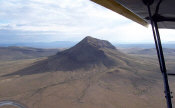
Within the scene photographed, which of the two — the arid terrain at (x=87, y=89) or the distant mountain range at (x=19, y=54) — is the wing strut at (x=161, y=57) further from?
the distant mountain range at (x=19, y=54)

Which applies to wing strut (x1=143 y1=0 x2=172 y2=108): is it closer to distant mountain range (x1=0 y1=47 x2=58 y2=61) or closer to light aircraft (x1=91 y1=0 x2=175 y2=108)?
light aircraft (x1=91 y1=0 x2=175 y2=108)

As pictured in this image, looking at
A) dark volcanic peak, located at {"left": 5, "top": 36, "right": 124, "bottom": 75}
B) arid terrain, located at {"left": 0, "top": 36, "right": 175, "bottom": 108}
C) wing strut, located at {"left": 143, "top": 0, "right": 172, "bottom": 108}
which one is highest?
wing strut, located at {"left": 143, "top": 0, "right": 172, "bottom": 108}

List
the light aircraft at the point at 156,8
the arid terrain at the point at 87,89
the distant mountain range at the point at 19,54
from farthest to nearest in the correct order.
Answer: the distant mountain range at the point at 19,54 < the arid terrain at the point at 87,89 < the light aircraft at the point at 156,8

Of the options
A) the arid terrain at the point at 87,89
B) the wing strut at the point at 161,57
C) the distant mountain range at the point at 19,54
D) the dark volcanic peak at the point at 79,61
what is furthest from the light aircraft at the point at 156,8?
the distant mountain range at the point at 19,54

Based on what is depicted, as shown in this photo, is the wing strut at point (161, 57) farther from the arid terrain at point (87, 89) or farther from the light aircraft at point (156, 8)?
the arid terrain at point (87, 89)

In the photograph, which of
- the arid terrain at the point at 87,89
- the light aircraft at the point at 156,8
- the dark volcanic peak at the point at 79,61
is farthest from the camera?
the dark volcanic peak at the point at 79,61

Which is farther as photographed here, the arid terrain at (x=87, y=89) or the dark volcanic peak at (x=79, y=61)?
the dark volcanic peak at (x=79, y=61)

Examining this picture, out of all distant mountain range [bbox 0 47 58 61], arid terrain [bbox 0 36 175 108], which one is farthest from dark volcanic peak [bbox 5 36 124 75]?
distant mountain range [bbox 0 47 58 61]

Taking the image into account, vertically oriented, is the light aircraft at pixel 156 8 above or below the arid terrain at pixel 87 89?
above

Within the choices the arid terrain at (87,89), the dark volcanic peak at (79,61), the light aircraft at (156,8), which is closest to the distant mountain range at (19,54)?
the dark volcanic peak at (79,61)

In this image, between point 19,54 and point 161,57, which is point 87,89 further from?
point 19,54

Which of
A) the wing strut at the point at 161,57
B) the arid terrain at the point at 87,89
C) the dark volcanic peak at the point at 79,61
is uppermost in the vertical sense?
the wing strut at the point at 161,57

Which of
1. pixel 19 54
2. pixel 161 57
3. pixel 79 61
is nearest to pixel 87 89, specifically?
pixel 79 61
